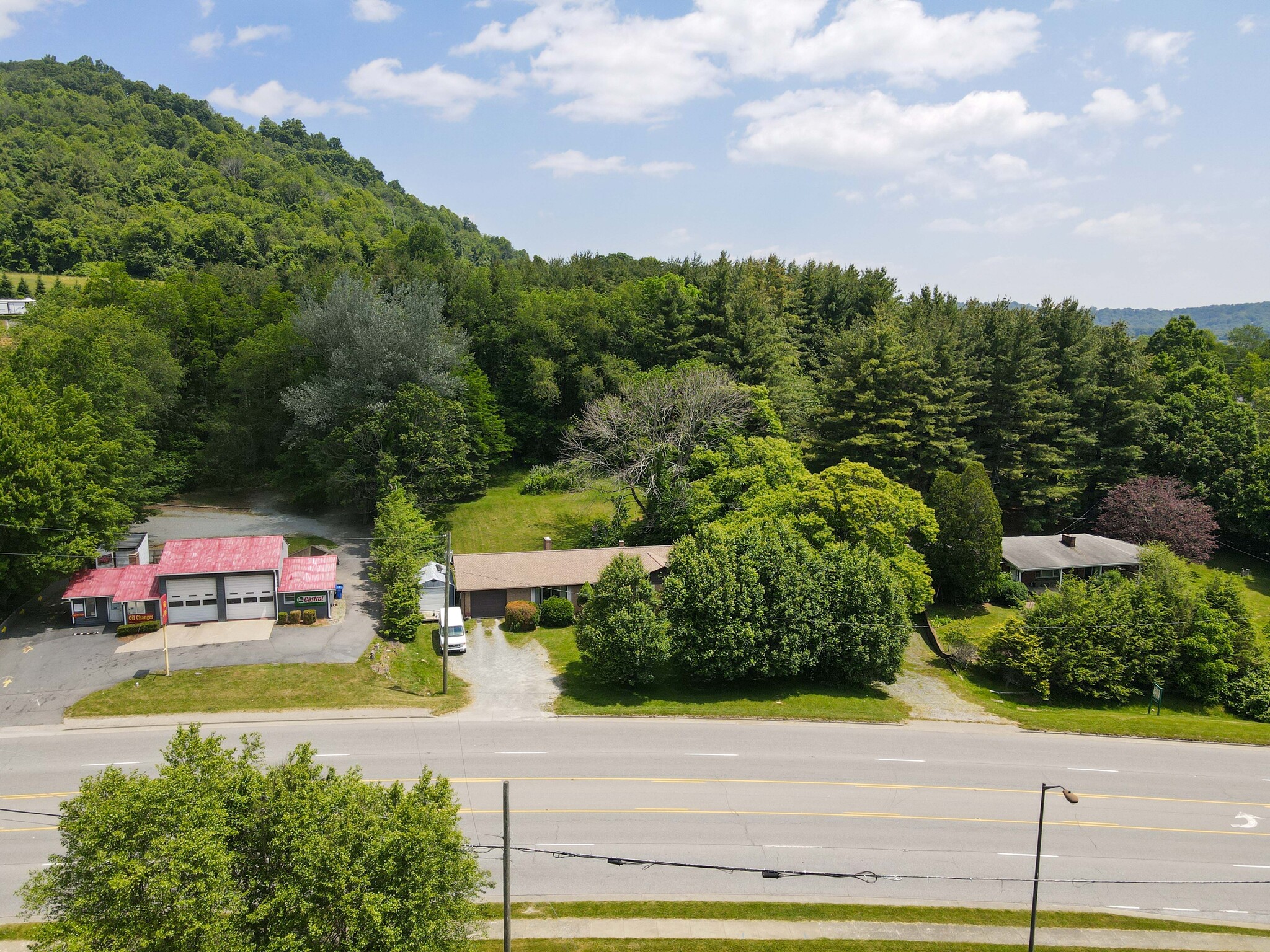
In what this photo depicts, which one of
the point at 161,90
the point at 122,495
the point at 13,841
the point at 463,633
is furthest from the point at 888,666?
the point at 161,90

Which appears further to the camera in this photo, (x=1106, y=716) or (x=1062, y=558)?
(x=1062, y=558)

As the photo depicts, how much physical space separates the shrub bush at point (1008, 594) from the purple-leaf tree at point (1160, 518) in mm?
10712

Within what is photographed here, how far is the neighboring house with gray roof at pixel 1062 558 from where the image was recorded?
47719 millimetres

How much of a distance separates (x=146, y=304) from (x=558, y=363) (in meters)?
31.5

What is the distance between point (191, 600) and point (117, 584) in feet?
10.9

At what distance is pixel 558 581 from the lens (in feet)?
139

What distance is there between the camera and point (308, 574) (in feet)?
128

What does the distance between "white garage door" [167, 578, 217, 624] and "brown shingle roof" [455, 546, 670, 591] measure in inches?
457

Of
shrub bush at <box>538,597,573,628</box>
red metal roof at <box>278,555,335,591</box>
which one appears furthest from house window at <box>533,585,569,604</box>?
red metal roof at <box>278,555,335,591</box>

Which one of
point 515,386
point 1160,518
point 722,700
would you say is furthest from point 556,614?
point 1160,518

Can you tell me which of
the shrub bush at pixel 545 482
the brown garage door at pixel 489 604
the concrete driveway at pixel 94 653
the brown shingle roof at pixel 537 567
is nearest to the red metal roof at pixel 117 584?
the concrete driveway at pixel 94 653

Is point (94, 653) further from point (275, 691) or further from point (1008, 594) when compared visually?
point (1008, 594)

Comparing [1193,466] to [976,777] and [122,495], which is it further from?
[122,495]

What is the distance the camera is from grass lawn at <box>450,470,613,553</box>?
Result: 50906 millimetres
